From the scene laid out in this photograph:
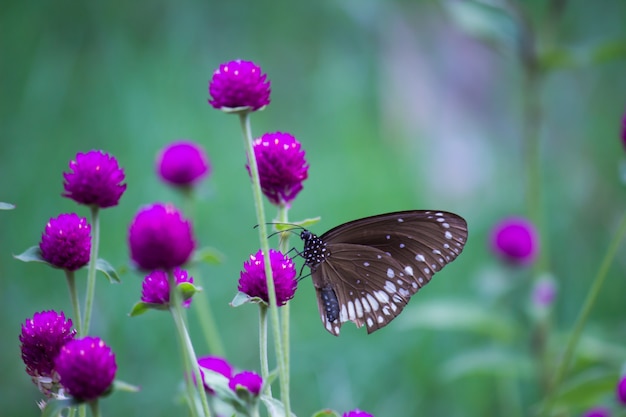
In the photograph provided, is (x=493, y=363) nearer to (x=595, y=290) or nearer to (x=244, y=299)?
(x=595, y=290)

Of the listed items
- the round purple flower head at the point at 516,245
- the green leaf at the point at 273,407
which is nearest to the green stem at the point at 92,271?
the green leaf at the point at 273,407

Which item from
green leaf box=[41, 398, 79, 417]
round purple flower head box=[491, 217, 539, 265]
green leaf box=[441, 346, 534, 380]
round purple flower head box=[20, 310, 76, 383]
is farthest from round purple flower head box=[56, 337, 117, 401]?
round purple flower head box=[491, 217, 539, 265]

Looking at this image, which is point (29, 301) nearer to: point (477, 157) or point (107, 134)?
point (107, 134)

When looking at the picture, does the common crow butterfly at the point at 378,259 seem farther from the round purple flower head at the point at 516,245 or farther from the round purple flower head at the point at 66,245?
the round purple flower head at the point at 516,245

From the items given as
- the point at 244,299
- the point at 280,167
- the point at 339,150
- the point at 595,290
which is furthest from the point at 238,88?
A: the point at 339,150

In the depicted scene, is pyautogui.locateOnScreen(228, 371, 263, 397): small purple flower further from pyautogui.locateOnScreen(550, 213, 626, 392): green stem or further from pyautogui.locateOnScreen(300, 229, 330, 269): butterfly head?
pyautogui.locateOnScreen(550, 213, 626, 392): green stem

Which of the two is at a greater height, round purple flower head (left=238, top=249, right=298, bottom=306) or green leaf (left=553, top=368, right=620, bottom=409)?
round purple flower head (left=238, top=249, right=298, bottom=306)
